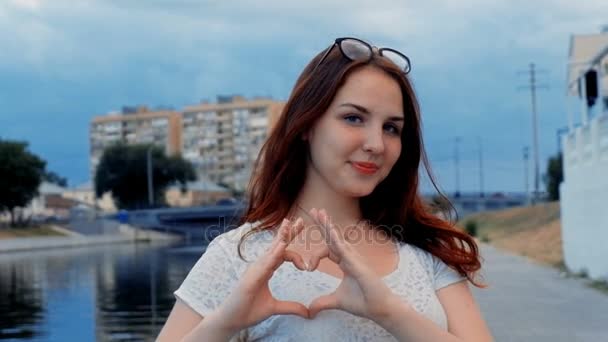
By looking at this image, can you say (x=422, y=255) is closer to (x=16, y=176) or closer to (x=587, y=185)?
(x=587, y=185)

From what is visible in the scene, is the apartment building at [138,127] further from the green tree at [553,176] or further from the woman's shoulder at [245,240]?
the woman's shoulder at [245,240]

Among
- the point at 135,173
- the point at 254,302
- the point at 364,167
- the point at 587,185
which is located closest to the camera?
the point at 254,302

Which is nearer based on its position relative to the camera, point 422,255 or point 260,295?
point 260,295

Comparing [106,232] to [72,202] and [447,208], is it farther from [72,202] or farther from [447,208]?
[447,208]

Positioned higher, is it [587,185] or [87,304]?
[587,185]

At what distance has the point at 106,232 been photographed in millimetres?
71250

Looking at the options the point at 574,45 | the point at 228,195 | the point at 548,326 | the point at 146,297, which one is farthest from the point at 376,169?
the point at 228,195

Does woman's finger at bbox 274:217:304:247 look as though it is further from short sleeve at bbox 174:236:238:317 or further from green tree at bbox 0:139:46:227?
green tree at bbox 0:139:46:227

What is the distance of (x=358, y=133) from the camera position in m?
2.13

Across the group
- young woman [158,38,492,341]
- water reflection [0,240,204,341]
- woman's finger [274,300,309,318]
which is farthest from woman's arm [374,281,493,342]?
water reflection [0,240,204,341]

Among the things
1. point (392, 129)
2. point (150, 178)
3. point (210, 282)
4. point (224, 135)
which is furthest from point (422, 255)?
point (224, 135)

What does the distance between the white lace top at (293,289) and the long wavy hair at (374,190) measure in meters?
0.07

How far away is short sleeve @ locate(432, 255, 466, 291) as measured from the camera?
2.20 m

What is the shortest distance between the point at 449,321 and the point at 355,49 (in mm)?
642
